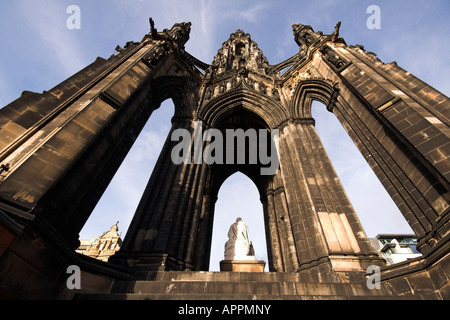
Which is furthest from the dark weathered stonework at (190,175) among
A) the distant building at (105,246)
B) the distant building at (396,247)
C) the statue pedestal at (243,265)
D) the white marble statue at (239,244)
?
the distant building at (396,247)

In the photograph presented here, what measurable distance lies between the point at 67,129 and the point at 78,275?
10.0ft

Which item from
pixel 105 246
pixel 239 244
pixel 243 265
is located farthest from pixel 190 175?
pixel 105 246

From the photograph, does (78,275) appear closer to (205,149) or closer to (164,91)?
(205,149)

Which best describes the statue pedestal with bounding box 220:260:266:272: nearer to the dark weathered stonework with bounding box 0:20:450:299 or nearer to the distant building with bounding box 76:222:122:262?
the dark weathered stonework with bounding box 0:20:450:299

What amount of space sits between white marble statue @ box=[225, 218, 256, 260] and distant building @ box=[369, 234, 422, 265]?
3037 centimetres

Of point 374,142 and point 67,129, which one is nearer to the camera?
point 67,129

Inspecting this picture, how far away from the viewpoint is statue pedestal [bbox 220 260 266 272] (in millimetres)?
7418

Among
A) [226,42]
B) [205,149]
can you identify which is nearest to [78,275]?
[205,149]

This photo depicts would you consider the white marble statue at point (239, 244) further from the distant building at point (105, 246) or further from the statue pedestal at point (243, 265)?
the distant building at point (105, 246)

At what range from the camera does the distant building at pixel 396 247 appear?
2984 centimetres

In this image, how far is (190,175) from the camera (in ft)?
30.4

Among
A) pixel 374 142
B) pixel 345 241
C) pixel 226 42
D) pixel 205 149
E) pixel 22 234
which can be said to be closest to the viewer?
pixel 22 234

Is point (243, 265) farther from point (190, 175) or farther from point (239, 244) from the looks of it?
point (190, 175)
